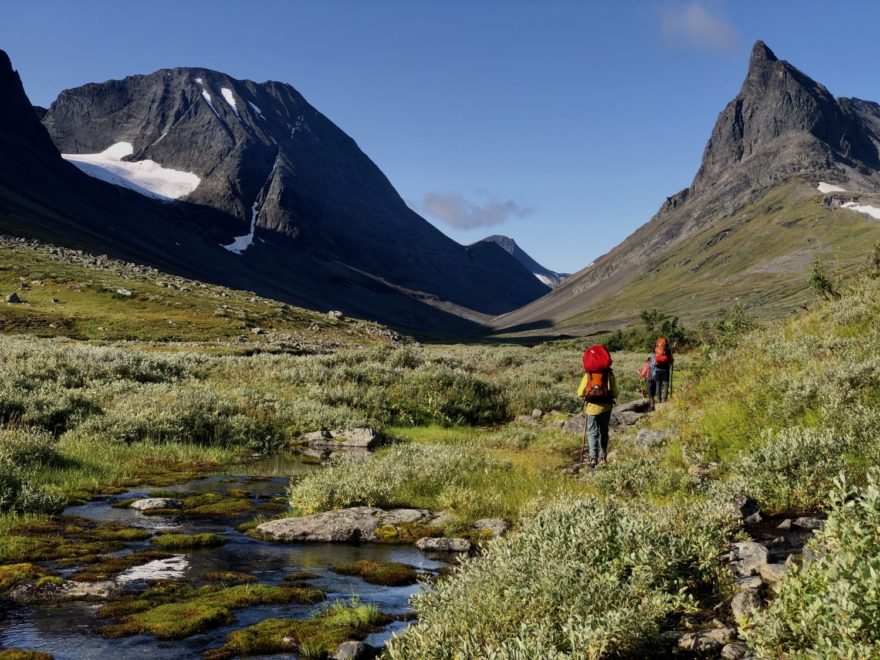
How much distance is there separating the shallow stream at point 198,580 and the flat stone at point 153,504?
261 millimetres

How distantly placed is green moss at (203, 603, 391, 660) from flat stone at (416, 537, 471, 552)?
A: 3.12m

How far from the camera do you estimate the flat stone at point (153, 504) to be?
12422 mm

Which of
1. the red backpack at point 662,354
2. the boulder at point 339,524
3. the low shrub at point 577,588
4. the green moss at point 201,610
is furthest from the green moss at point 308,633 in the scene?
the red backpack at point 662,354

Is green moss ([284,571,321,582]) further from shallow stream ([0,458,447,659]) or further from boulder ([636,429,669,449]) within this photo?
boulder ([636,429,669,449])

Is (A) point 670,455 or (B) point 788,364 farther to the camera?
Answer: (B) point 788,364

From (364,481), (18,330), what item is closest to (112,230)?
(18,330)

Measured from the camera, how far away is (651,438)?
16.3 metres

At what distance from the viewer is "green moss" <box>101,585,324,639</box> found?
22.9 feet

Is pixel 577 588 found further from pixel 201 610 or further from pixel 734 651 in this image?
pixel 201 610

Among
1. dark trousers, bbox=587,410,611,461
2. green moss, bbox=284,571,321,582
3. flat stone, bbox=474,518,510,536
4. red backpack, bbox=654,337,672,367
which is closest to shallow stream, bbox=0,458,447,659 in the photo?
green moss, bbox=284,571,321,582

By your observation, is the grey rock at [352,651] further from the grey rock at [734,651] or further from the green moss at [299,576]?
the grey rock at [734,651]

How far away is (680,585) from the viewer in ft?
21.4

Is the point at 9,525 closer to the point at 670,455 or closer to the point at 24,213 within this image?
the point at 670,455

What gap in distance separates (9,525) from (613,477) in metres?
10.0
